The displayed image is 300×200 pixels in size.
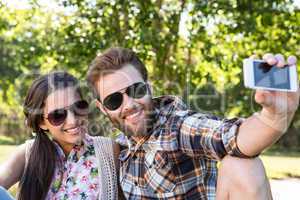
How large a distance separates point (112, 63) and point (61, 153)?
68 cm

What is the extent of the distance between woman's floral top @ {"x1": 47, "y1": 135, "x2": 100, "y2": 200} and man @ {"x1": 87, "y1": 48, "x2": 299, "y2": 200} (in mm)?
209

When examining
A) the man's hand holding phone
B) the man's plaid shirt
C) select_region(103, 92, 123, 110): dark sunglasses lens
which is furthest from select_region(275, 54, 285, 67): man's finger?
select_region(103, 92, 123, 110): dark sunglasses lens

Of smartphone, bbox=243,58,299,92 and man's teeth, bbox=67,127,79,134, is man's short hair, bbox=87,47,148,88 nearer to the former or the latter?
man's teeth, bbox=67,127,79,134

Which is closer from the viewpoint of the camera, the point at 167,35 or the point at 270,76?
the point at 270,76

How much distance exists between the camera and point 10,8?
7.55 m

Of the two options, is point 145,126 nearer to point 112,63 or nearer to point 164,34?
point 112,63

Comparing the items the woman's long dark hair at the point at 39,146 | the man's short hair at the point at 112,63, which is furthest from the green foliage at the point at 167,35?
the man's short hair at the point at 112,63

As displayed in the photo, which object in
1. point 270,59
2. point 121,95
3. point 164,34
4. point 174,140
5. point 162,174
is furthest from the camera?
point 164,34

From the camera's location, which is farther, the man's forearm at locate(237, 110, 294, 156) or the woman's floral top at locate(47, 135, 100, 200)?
the woman's floral top at locate(47, 135, 100, 200)

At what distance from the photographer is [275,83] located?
6.77ft

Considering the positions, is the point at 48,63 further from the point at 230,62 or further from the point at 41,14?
the point at 230,62

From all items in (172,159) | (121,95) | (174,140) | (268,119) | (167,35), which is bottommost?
(172,159)

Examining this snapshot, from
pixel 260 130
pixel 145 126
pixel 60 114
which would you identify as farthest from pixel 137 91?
pixel 260 130

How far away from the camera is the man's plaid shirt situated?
2.63 meters
